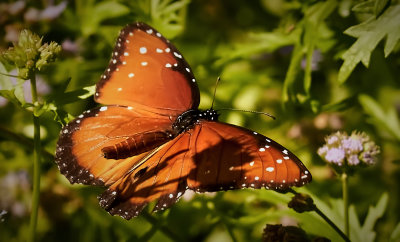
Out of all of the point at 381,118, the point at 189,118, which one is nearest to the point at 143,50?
the point at 189,118

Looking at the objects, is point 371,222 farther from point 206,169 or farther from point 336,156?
point 206,169

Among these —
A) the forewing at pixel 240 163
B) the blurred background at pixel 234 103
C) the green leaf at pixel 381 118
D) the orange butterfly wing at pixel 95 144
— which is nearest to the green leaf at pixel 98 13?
the blurred background at pixel 234 103

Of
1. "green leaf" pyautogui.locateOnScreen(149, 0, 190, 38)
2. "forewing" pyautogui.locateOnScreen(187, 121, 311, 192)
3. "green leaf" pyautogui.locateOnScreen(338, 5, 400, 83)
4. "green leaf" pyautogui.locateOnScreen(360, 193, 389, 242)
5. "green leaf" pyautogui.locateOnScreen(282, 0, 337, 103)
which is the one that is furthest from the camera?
"green leaf" pyautogui.locateOnScreen(149, 0, 190, 38)

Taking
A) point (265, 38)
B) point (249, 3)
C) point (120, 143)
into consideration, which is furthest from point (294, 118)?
point (120, 143)

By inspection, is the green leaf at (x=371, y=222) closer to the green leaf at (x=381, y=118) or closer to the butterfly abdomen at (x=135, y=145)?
the green leaf at (x=381, y=118)

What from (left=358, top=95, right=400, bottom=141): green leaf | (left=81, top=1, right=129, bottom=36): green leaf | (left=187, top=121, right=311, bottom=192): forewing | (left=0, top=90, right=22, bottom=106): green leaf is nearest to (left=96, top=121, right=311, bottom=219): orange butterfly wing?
(left=187, top=121, right=311, bottom=192): forewing

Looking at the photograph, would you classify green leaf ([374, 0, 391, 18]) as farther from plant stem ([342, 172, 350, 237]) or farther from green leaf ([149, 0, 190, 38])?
green leaf ([149, 0, 190, 38])

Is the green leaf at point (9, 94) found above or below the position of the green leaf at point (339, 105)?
above

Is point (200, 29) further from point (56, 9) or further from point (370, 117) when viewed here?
point (370, 117)
